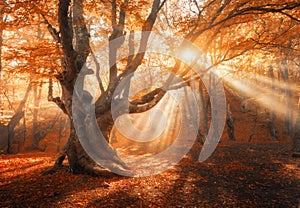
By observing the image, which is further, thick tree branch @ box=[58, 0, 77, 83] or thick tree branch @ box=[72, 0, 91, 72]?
thick tree branch @ box=[72, 0, 91, 72]

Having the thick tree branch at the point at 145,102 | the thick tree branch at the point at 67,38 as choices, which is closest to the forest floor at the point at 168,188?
the thick tree branch at the point at 145,102

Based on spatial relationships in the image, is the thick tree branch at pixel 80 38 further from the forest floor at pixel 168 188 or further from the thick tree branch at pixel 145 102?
the forest floor at pixel 168 188

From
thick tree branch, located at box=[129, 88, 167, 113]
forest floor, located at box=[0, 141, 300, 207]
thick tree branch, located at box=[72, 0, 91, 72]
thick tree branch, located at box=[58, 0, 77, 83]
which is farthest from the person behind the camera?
thick tree branch, located at box=[72, 0, 91, 72]

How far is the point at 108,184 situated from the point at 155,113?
22.8 metres

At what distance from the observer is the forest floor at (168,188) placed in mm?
5684

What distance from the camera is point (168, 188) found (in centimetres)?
693

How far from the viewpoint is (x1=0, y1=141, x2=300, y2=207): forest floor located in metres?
5.68

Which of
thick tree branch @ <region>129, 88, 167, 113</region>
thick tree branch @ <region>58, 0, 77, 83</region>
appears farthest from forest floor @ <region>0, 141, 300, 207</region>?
thick tree branch @ <region>58, 0, 77, 83</region>

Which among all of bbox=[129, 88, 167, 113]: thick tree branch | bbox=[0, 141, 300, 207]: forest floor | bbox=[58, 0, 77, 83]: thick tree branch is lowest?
bbox=[0, 141, 300, 207]: forest floor

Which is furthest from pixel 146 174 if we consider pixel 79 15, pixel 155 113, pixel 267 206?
pixel 155 113

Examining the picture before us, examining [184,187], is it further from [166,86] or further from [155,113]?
[155,113]

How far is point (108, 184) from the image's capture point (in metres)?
7.09

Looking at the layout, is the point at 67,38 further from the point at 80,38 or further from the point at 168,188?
the point at 168,188

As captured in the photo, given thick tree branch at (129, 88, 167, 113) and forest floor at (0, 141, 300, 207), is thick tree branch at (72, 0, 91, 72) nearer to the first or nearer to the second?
thick tree branch at (129, 88, 167, 113)
